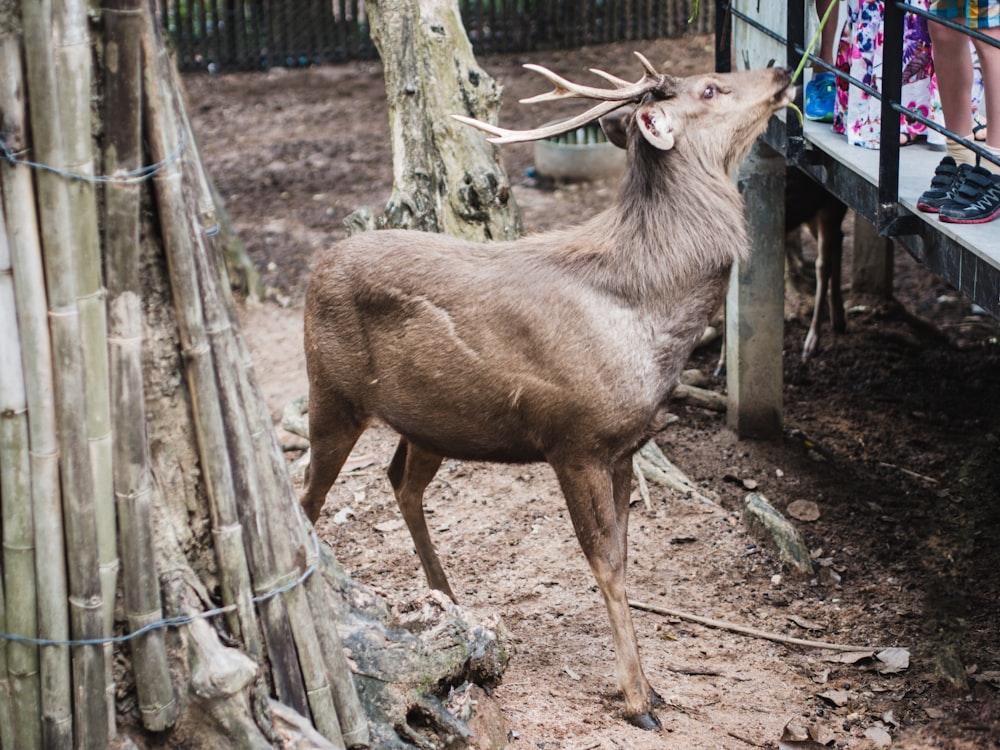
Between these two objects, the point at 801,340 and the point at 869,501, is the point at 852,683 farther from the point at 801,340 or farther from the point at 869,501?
the point at 801,340

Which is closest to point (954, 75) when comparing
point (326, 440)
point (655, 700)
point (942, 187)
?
point (942, 187)

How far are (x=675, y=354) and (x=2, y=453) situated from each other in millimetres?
2337

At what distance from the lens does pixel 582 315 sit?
421 cm

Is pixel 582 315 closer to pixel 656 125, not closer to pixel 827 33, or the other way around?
pixel 656 125

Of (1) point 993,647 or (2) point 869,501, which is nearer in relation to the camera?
(1) point 993,647

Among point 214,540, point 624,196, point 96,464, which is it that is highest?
point 624,196

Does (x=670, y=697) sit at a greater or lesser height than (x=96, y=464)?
lesser

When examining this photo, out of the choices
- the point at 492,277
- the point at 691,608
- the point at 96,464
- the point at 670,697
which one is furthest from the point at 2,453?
the point at 691,608

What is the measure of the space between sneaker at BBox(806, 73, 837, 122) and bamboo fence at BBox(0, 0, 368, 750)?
12.4 feet

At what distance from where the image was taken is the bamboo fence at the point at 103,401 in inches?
105

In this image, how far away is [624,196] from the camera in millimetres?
4430

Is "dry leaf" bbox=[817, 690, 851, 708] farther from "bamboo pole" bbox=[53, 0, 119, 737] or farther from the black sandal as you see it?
"bamboo pole" bbox=[53, 0, 119, 737]

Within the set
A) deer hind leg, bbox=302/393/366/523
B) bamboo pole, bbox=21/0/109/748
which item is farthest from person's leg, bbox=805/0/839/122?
bamboo pole, bbox=21/0/109/748

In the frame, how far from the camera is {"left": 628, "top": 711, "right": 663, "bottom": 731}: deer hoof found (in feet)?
13.6
